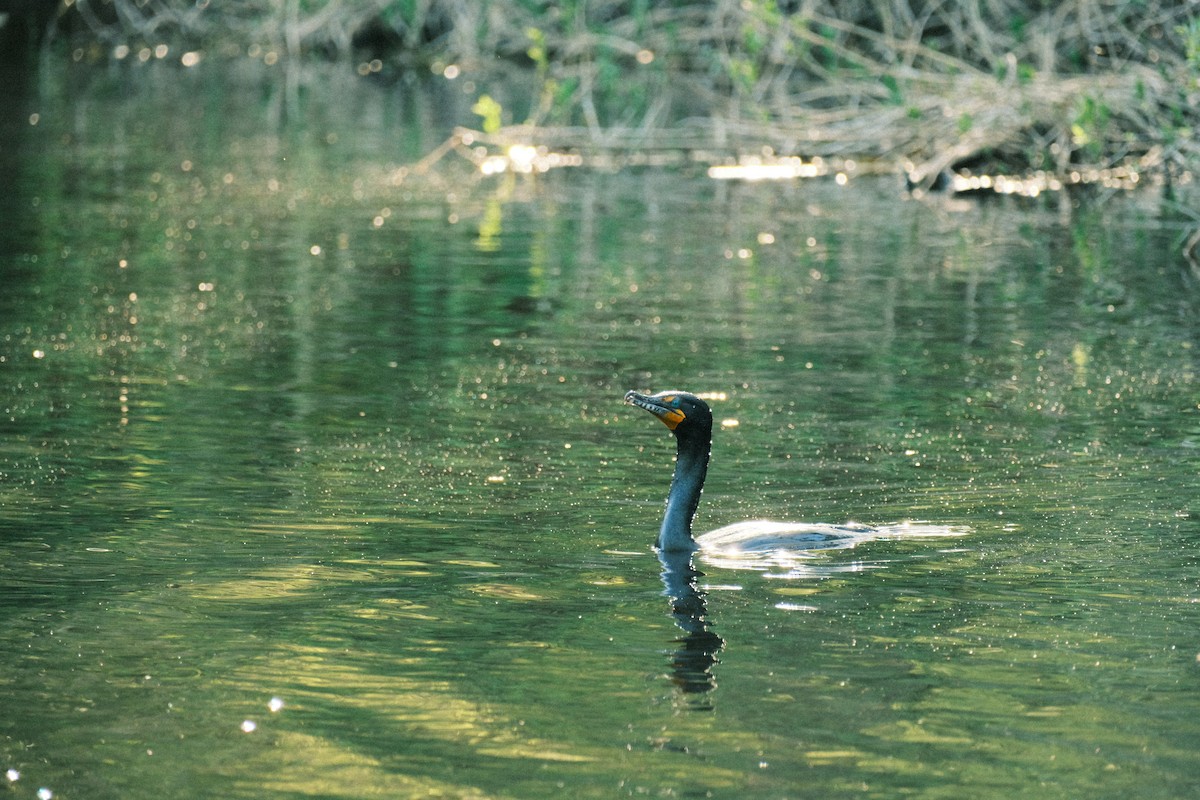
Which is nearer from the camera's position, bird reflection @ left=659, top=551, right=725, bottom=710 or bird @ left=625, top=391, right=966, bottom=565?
bird reflection @ left=659, top=551, right=725, bottom=710

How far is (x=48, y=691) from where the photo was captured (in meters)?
7.90

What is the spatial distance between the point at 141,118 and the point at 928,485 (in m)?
24.9

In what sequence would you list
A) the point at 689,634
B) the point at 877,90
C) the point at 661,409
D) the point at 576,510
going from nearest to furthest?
the point at 689,634 → the point at 661,409 → the point at 576,510 → the point at 877,90

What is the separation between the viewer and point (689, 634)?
8.76m

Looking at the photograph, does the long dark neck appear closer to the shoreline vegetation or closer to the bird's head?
the bird's head

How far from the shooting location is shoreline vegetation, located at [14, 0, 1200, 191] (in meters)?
25.5

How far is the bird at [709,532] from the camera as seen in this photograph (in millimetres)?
10016

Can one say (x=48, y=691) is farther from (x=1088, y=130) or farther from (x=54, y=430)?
(x=1088, y=130)

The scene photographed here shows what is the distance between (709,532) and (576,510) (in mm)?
770

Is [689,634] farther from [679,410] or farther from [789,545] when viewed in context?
[679,410]

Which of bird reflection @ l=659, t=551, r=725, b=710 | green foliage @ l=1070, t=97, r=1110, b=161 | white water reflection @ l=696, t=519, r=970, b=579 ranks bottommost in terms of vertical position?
bird reflection @ l=659, t=551, r=725, b=710

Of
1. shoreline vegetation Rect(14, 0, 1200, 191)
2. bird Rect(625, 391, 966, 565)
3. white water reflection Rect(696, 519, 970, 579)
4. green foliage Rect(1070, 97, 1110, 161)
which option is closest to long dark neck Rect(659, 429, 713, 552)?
bird Rect(625, 391, 966, 565)

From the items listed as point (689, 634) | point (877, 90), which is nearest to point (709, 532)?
point (689, 634)

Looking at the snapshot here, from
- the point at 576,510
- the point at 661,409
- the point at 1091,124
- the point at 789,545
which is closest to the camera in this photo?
the point at 789,545
